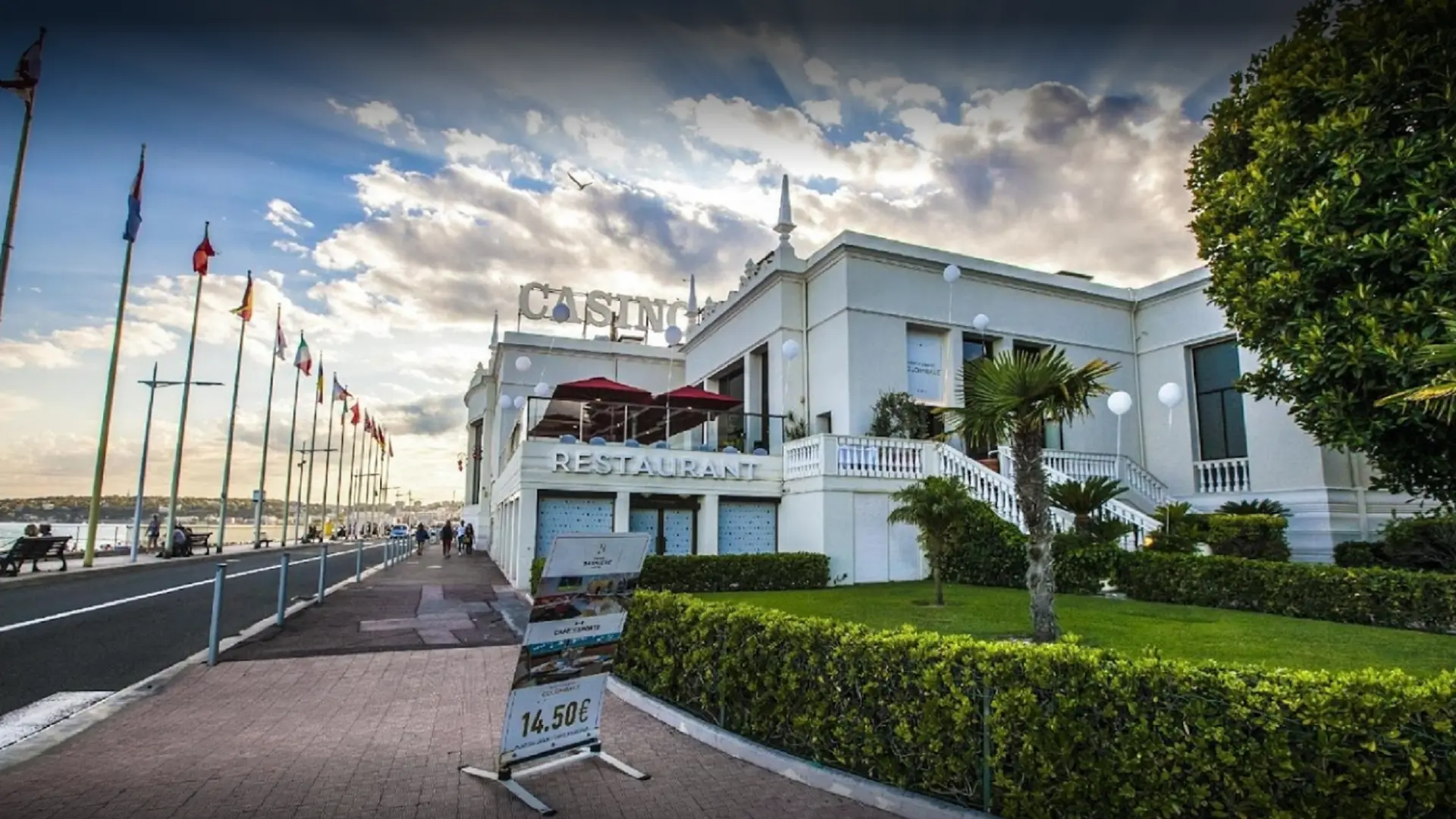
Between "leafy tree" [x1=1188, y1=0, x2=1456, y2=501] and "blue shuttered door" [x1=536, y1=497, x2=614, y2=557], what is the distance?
506 inches

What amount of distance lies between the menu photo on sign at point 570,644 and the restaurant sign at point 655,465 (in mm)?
11543

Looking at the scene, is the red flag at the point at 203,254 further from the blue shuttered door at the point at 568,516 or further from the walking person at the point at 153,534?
the blue shuttered door at the point at 568,516

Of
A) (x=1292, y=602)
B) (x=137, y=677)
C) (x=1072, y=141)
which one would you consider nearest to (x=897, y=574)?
(x=1292, y=602)

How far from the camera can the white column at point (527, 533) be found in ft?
54.5

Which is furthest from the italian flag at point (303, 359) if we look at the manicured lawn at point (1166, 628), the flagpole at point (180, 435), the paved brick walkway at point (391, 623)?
the manicured lawn at point (1166, 628)

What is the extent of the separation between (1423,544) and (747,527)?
13.0 meters

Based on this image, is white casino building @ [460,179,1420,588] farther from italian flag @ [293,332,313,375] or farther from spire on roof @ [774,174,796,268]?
italian flag @ [293,332,313,375]

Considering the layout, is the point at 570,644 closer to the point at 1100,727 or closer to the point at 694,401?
the point at 1100,727

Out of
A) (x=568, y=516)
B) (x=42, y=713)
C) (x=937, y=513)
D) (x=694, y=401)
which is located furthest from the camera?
(x=694, y=401)

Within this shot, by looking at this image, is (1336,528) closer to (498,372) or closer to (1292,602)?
(1292,602)

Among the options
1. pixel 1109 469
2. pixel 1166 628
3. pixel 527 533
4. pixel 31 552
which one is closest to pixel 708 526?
pixel 527 533

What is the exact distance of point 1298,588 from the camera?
11.1 metres

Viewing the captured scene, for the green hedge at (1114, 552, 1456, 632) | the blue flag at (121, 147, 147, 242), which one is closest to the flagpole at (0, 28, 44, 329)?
the blue flag at (121, 147, 147, 242)

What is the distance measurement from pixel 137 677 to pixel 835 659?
25.5 ft
